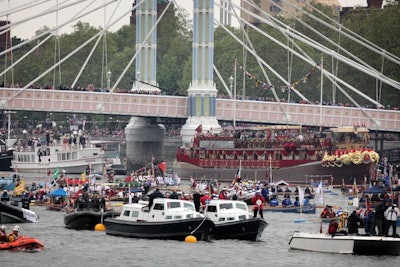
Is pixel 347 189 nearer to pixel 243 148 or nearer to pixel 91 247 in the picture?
pixel 243 148

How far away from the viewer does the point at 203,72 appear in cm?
17062

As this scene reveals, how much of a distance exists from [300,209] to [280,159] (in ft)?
A: 143

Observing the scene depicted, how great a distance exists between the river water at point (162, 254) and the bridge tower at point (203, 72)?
6519cm

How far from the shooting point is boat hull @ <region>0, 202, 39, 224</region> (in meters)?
108

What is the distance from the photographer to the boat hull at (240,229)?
99.0 metres

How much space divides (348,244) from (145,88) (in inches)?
3460

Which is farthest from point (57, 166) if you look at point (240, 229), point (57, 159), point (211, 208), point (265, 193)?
point (240, 229)

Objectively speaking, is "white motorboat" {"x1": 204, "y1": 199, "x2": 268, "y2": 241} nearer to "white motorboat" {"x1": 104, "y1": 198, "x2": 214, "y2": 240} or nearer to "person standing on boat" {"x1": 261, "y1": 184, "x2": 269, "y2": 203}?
"white motorboat" {"x1": 104, "y1": 198, "x2": 214, "y2": 240}

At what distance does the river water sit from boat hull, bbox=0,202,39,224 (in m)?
3.29

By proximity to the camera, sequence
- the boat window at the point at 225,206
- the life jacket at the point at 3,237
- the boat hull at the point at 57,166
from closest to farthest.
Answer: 1. the life jacket at the point at 3,237
2. the boat window at the point at 225,206
3. the boat hull at the point at 57,166

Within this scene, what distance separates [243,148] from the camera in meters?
159

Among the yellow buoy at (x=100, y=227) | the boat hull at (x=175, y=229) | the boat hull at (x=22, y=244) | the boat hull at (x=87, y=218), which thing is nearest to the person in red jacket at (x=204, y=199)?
the boat hull at (x=175, y=229)

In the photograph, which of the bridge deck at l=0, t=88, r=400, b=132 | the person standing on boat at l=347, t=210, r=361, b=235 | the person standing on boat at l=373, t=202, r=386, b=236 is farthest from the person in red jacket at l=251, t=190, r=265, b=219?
the bridge deck at l=0, t=88, r=400, b=132

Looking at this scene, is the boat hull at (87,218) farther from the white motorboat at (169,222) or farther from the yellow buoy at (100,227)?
the white motorboat at (169,222)
